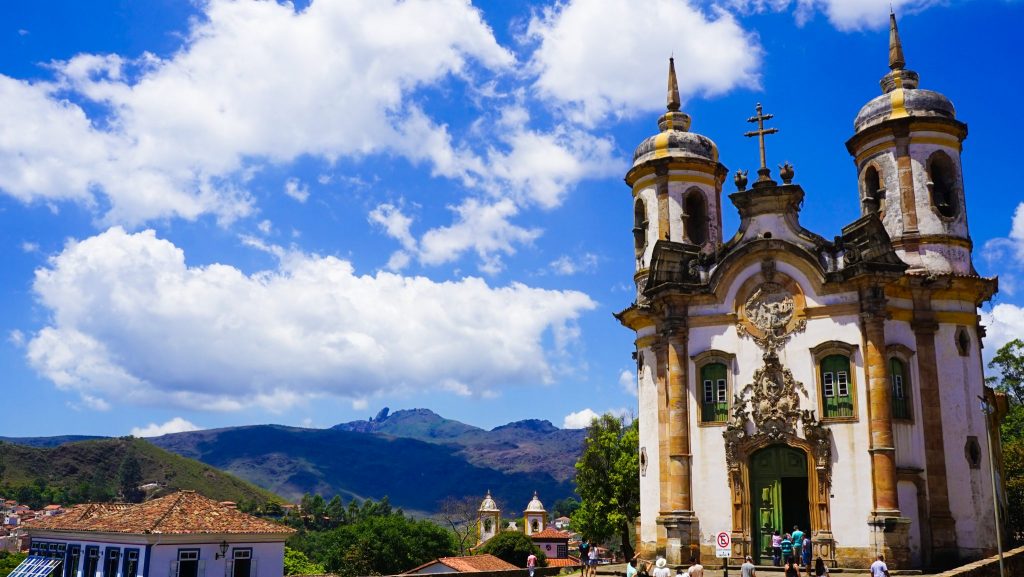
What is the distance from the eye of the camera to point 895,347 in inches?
1069

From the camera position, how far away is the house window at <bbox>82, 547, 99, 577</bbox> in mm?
31406

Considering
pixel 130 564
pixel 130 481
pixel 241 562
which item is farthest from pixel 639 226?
pixel 130 481

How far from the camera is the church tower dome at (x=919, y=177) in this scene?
28984mm

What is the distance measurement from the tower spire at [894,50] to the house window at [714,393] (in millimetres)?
12566

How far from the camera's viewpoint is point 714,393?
28.4 metres

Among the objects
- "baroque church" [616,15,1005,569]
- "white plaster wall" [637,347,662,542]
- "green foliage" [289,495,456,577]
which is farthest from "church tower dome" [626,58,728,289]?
"green foliage" [289,495,456,577]

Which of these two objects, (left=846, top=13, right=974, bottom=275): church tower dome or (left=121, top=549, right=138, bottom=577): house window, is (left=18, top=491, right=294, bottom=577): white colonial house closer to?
(left=121, top=549, right=138, bottom=577): house window

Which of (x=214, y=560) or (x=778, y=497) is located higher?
(x=778, y=497)

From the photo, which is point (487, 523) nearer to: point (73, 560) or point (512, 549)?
point (512, 549)

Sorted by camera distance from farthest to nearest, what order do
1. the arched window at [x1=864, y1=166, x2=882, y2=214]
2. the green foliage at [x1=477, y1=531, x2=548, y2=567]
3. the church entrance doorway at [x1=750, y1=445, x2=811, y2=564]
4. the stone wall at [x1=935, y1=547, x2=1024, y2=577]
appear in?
the green foliage at [x1=477, y1=531, x2=548, y2=567] → the arched window at [x1=864, y1=166, x2=882, y2=214] → the church entrance doorway at [x1=750, y1=445, x2=811, y2=564] → the stone wall at [x1=935, y1=547, x2=1024, y2=577]

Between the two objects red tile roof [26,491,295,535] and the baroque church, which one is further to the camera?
red tile roof [26,491,295,535]

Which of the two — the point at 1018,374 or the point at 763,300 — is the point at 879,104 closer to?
the point at 763,300

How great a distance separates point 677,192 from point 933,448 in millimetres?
11970

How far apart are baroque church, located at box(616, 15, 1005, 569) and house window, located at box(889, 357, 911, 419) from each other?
4 cm
